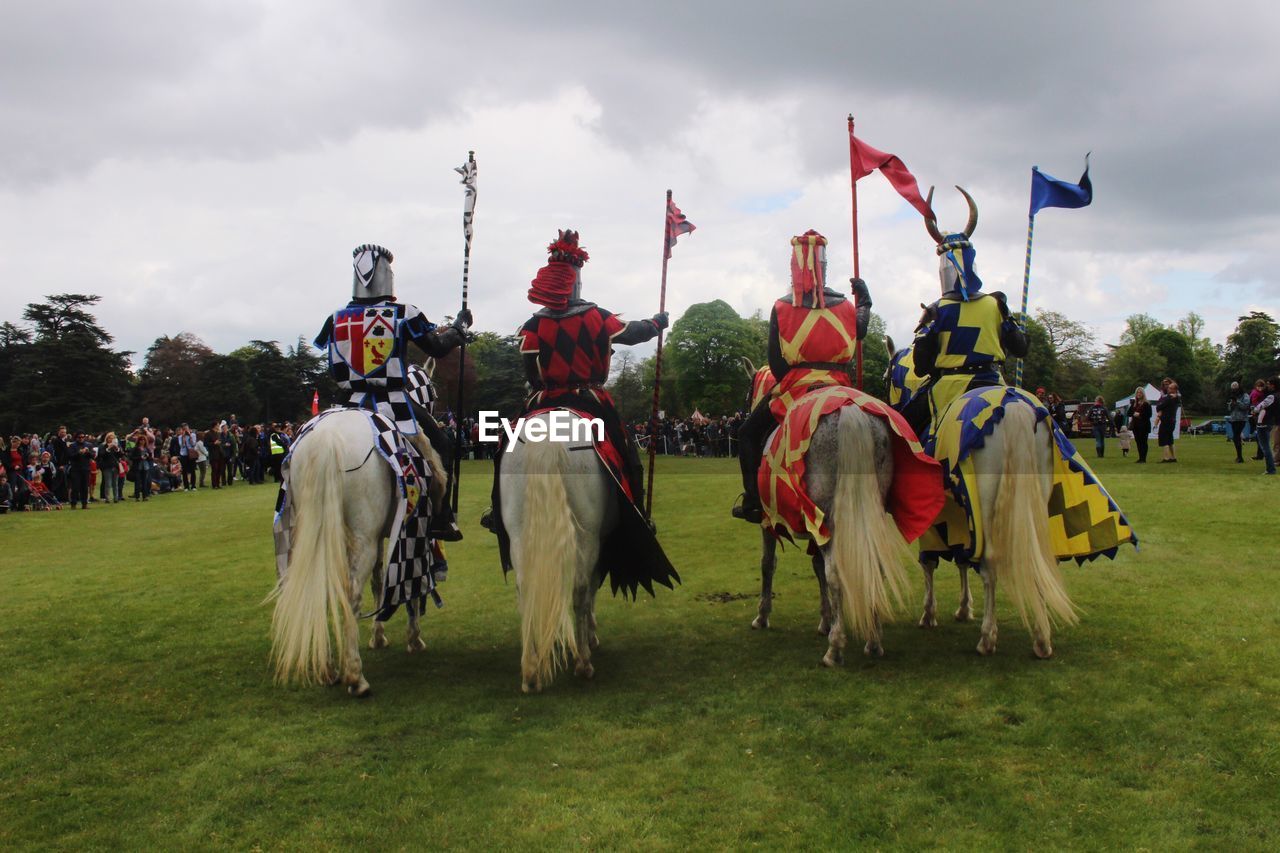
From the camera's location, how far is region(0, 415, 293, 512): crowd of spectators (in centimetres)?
2075

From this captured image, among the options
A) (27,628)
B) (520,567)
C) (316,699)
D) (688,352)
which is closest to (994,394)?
(520,567)

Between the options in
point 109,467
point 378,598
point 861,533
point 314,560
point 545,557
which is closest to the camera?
point 314,560

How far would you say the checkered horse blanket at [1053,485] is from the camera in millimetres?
6223

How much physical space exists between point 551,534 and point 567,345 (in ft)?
5.17

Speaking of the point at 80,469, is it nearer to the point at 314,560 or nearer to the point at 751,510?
the point at 314,560

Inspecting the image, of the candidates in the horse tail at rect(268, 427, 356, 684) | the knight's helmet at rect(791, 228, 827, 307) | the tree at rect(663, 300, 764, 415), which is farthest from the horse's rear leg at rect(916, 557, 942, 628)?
the tree at rect(663, 300, 764, 415)

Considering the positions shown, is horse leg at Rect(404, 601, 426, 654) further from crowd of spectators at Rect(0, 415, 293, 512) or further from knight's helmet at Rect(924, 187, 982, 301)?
crowd of spectators at Rect(0, 415, 293, 512)

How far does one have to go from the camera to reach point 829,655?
6.23 metres

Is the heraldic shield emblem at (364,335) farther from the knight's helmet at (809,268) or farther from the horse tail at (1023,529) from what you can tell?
the horse tail at (1023,529)

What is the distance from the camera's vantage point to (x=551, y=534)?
5.77 m

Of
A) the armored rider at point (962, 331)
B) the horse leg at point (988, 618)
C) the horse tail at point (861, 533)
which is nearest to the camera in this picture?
Answer: the horse tail at point (861, 533)

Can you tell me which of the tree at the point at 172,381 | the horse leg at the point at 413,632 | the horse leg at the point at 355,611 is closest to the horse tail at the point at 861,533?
the horse leg at the point at 355,611

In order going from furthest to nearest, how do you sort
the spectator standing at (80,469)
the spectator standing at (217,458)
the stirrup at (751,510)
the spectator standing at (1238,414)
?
the spectator standing at (217,458)
the spectator standing at (80,469)
the spectator standing at (1238,414)
the stirrup at (751,510)

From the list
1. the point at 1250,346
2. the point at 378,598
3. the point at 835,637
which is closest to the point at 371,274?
the point at 378,598
